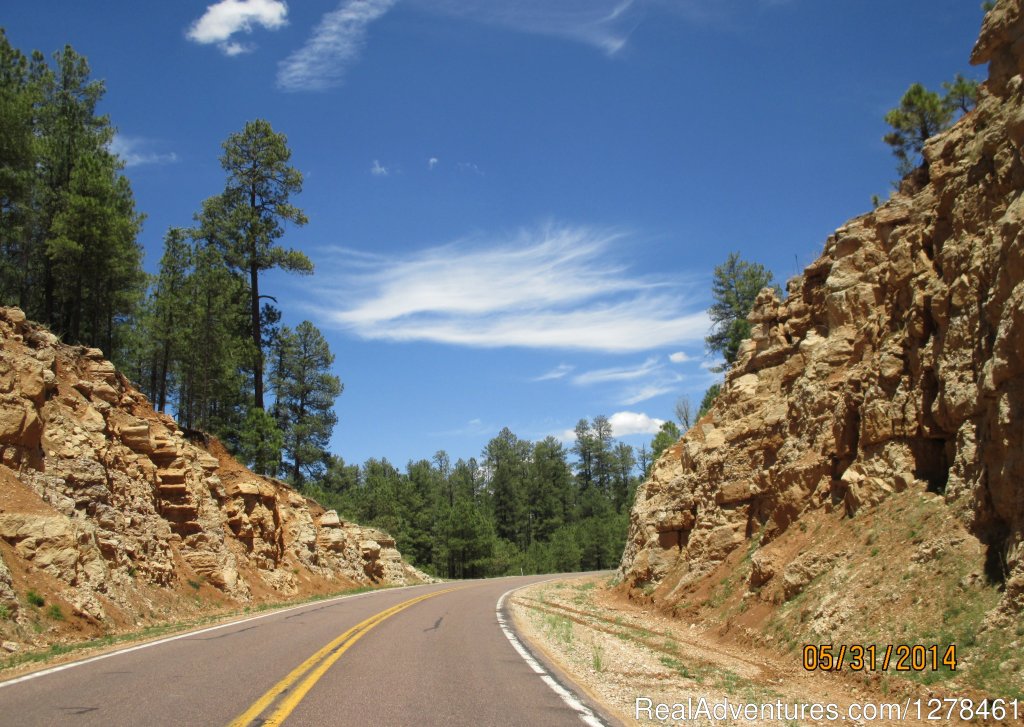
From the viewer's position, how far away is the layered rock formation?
10930mm

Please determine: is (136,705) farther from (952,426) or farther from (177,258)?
(177,258)

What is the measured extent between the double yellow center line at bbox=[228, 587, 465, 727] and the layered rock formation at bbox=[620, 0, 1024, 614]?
30.2ft

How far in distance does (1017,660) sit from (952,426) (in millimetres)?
5704

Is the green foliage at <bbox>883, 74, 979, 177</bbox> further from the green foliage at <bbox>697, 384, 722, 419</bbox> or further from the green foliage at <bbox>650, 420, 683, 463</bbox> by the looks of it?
the green foliage at <bbox>650, 420, 683, 463</bbox>

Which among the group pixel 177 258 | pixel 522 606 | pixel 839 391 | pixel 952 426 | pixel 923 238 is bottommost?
pixel 522 606

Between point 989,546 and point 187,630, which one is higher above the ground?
point 989,546

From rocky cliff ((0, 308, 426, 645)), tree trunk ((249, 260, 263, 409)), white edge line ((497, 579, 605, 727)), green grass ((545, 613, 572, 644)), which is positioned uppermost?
tree trunk ((249, 260, 263, 409))

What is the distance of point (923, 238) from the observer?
1598cm

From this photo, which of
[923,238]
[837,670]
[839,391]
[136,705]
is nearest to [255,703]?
[136,705]

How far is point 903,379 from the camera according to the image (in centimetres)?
1504

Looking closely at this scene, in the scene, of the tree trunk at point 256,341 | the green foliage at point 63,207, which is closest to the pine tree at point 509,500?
the tree trunk at point 256,341

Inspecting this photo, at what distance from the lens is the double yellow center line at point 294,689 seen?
288 inches

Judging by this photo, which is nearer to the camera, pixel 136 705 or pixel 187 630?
pixel 136 705

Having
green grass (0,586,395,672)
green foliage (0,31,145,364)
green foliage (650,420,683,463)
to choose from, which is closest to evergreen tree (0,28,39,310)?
green foliage (0,31,145,364)
